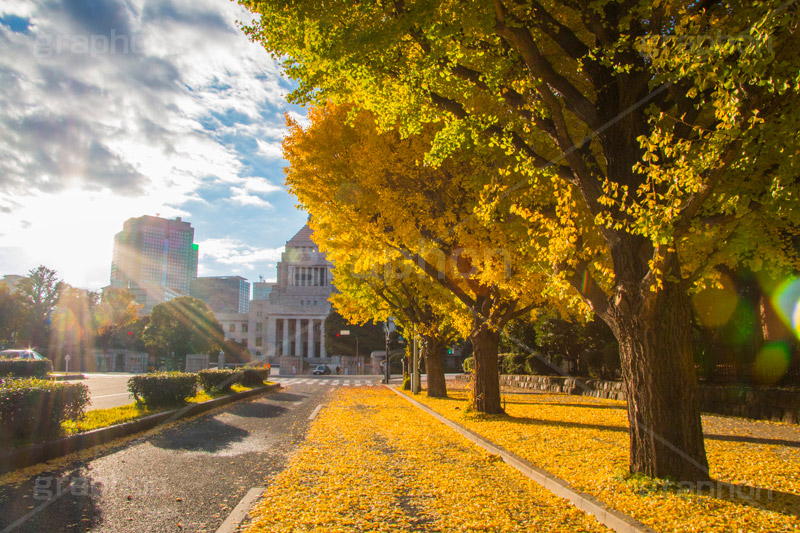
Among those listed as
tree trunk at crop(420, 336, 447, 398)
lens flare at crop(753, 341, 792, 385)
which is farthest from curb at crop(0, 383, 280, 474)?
lens flare at crop(753, 341, 792, 385)

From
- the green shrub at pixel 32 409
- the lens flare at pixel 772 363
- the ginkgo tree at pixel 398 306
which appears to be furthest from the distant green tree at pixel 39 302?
the lens flare at pixel 772 363

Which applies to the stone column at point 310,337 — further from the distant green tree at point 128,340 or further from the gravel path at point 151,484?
the gravel path at point 151,484

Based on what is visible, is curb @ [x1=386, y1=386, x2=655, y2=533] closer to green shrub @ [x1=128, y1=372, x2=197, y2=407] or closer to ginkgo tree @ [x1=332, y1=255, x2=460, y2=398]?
green shrub @ [x1=128, y1=372, x2=197, y2=407]

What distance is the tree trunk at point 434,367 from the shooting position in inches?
877

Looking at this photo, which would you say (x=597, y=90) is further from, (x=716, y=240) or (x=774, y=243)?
(x=774, y=243)

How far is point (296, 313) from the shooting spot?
102m

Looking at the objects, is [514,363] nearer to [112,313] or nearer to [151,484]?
[151,484]

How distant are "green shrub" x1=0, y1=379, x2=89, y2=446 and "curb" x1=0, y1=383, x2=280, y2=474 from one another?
0.33m

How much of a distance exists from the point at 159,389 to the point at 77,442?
5686mm

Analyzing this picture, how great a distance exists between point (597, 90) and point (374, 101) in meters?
3.67

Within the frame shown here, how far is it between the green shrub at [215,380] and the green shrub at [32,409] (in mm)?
10745

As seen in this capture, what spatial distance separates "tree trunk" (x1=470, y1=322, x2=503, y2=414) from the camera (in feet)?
46.2

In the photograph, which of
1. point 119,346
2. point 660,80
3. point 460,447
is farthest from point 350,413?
point 119,346

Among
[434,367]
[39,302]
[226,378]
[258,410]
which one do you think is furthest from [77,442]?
[39,302]
